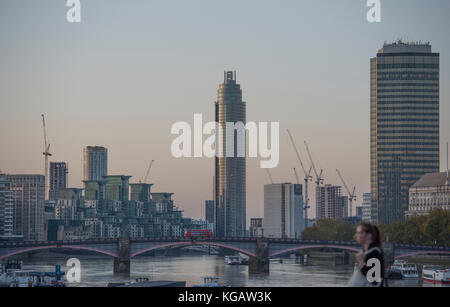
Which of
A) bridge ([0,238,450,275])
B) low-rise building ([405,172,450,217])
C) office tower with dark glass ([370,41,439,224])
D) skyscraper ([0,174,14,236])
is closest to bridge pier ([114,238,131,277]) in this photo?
bridge ([0,238,450,275])

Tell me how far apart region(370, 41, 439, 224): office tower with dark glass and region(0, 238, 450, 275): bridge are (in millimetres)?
66384

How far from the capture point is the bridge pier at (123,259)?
9981 cm

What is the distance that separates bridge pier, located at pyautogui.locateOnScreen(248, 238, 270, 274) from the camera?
107188mm

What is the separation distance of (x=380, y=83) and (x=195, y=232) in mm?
70009

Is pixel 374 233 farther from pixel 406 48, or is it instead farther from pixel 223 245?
pixel 406 48

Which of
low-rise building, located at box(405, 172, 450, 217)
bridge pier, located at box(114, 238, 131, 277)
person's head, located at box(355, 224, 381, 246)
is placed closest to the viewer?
person's head, located at box(355, 224, 381, 246)

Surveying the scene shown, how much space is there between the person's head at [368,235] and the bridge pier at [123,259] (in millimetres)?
90376

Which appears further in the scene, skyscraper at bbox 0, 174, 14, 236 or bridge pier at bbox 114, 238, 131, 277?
skyscraper at bbox 0, 174, 14, 236

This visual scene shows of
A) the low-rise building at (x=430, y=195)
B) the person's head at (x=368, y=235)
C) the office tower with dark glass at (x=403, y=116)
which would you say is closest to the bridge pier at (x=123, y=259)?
the low-rise building at (x=430, y=195)

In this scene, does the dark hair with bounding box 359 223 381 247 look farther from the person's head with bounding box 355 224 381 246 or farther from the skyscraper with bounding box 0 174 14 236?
the skyscraper with bounding box 0 174 14 236
